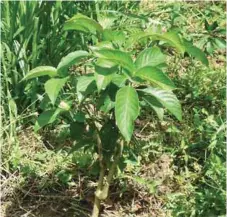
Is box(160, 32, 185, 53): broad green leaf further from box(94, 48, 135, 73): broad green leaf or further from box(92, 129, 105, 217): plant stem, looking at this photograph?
box(92, 129, 105, 217): plant stem

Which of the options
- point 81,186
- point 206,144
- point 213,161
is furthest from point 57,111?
point 206,144

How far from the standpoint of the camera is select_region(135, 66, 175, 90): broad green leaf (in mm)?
1455

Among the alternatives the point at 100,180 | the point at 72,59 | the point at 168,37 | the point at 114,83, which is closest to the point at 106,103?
the point at 114,83

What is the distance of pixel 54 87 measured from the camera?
153 cm

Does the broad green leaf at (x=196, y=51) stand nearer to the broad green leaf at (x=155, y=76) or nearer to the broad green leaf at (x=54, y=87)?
the broad green leaf at (x=155, y=76)

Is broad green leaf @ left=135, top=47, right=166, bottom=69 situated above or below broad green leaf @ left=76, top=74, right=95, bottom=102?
above

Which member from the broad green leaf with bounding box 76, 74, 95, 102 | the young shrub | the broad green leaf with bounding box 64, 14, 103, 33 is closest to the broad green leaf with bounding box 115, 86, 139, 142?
the young shrub

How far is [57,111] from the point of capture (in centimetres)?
164

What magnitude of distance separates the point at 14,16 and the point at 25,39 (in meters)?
0.12

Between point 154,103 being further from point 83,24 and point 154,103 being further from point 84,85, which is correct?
point 83,24

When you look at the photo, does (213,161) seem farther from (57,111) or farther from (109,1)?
(109,1)

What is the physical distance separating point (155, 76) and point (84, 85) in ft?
0.72

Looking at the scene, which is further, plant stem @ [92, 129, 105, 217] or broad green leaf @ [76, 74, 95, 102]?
plant stem @ [92, 129, 105, 217]

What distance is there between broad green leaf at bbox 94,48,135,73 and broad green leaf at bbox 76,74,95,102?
0.11 metres
